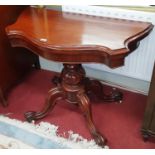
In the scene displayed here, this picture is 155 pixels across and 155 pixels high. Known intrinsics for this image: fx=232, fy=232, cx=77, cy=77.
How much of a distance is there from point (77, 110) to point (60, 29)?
645 mm

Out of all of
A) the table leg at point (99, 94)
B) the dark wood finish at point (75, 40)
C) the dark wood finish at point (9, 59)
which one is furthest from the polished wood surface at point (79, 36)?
the table leg at point (99, 94)

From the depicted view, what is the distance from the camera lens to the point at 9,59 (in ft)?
5.07

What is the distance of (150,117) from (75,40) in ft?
1.88

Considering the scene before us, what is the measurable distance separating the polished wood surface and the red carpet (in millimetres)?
574

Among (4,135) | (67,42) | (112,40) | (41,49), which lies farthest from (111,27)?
(4,135)

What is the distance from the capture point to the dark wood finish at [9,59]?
140 cm

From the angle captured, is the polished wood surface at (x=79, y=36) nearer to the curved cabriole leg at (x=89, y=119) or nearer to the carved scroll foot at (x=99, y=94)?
the curved cabriole leg at (x=89, y=119)

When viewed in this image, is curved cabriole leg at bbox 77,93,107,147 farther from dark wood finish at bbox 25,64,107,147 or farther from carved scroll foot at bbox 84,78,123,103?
carved scroll foot at bbox 84,78,123,103

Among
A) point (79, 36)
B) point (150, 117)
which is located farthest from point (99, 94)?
point (79, 36)

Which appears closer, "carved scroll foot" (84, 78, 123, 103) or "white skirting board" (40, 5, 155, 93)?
"white skirting board" (40, 5, 155, 93)

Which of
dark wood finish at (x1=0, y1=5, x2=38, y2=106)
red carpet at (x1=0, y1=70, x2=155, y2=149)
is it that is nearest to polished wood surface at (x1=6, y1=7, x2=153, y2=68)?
dark wood finish at (x1=0, y1=5, x2=38, y2=106)

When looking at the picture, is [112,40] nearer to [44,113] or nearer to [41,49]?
[41,49]

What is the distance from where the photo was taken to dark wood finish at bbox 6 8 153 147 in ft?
3.26

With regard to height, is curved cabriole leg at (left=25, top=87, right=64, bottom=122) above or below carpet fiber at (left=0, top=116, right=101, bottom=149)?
above
